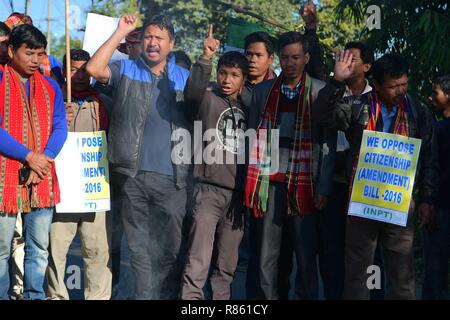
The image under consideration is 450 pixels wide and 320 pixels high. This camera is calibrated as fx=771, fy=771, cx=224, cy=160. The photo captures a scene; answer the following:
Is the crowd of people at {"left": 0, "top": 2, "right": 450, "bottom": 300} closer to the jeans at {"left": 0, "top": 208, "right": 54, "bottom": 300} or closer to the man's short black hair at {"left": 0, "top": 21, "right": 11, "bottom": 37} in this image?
the jeans at {"left": 0, "top": 208, "right": 54, "bottom": 300}

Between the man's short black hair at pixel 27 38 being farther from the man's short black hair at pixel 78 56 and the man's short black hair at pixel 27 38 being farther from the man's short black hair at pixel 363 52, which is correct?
the man's short black hair at pixel 363 52

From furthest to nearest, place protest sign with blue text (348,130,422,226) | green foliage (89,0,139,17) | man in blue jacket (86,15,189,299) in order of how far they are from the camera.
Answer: green foliage (89,0,139,17), man in blue jacket (86,15,189,299), protest sign with blue text (348,130,422,226)

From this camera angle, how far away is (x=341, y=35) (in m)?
17.8

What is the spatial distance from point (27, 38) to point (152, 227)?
1.51 metres

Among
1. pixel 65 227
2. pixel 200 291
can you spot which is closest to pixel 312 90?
pixel 200 291

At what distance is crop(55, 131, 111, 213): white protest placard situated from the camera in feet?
17.1

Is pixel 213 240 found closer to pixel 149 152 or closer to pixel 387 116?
pixel 149 152

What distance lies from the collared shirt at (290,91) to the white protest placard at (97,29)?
1869 millimetres

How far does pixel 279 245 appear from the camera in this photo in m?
5.14

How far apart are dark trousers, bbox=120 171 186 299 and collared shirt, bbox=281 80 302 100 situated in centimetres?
96

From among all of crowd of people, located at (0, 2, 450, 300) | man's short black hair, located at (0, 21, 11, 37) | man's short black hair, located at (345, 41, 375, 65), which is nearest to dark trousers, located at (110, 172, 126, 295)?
crowd of people, located at (0, 2, 450, 300)

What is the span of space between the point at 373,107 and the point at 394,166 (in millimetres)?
402

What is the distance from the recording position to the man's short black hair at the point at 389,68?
485cm
